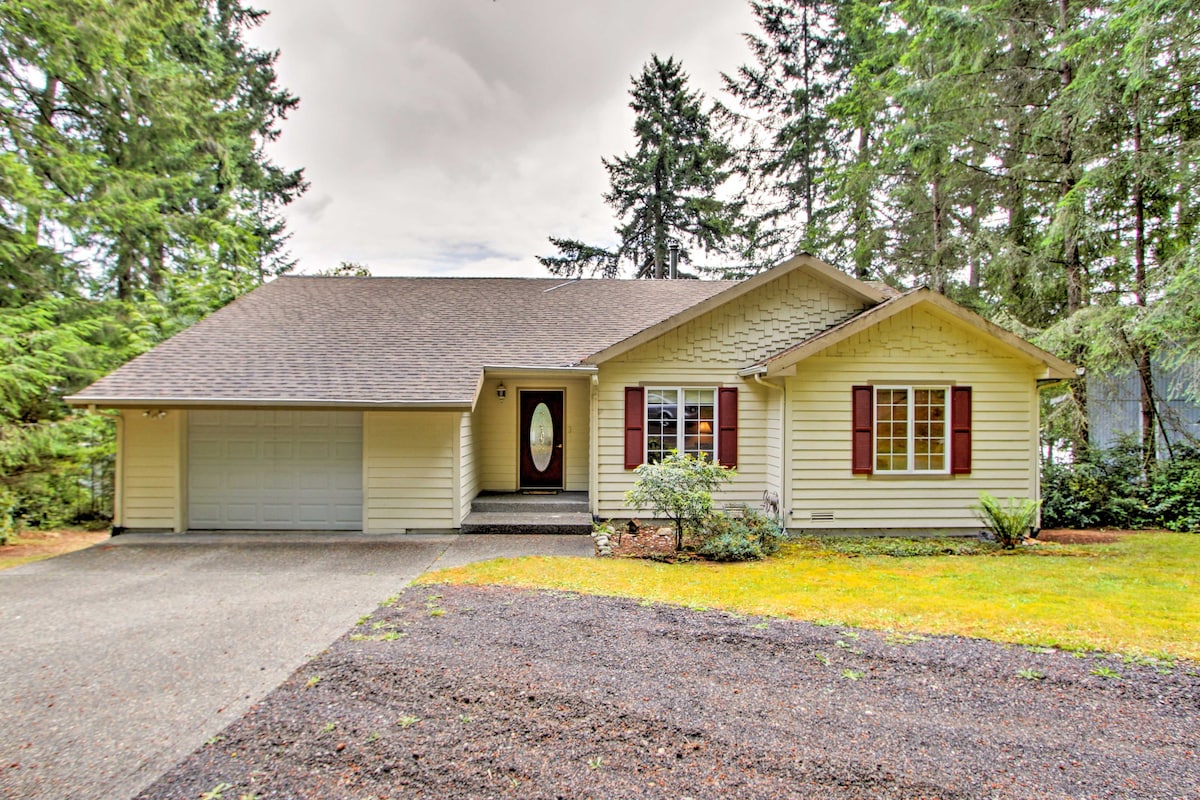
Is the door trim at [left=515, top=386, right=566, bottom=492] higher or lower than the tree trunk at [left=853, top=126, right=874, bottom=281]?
lower

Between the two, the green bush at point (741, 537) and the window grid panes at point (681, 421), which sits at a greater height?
the window grid panes at point (681, 421)

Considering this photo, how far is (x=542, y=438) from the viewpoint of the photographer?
10055mm

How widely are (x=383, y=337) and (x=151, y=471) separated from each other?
4109mm

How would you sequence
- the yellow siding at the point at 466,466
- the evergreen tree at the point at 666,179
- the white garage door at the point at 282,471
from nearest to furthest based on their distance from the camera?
the yellow siding at the point at 466,466 → the white garage door at the point at 282,471 → the evergreen tree at the point at 666,179

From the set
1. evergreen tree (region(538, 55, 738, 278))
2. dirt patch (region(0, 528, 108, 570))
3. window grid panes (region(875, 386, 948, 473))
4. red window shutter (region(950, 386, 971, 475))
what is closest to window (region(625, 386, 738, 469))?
window grid panes (region(875, 386, 948, 473))

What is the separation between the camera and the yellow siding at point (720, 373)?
8.62 m

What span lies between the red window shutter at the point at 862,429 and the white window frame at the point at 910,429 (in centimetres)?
3

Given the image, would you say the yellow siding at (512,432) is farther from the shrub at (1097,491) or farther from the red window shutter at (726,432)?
the shrub at (1097,491)

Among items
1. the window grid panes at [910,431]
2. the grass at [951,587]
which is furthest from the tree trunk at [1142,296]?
the window grid panes at [910,431]

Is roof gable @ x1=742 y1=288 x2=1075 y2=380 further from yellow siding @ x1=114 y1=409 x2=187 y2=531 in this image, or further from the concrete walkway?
yellow siding @ x1=114 y1=409 x2=187 y2=531

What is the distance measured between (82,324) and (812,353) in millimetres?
11638

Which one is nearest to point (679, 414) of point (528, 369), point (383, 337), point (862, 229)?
point (528, 369)

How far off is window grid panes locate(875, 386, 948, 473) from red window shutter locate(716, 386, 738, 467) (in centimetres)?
211

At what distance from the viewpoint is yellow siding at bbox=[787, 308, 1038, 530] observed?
313 inches
